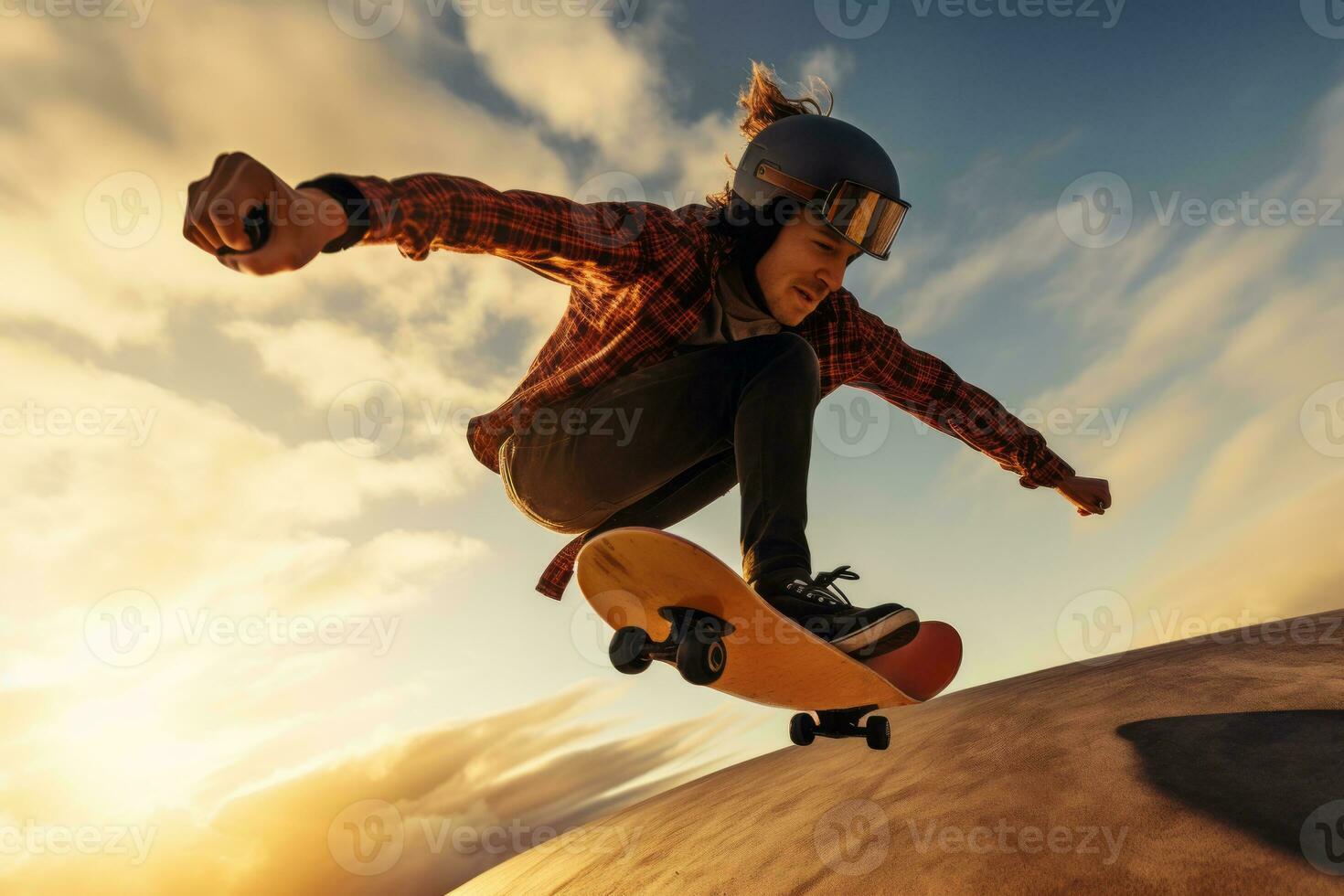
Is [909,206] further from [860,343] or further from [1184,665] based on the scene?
[1184,665]

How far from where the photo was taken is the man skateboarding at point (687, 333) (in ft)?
8.20

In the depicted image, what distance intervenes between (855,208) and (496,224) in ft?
5.08


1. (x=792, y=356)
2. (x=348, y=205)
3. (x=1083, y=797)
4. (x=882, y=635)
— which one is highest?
(x=348, y=205)

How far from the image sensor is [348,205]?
202cm

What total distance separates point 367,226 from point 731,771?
28.6 ft

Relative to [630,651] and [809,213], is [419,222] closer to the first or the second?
[630,651]

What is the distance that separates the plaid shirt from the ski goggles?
1.35ft

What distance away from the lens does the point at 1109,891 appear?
2570mm

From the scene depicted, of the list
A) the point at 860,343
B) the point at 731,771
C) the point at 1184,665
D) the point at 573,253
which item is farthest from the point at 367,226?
the point at 731,771

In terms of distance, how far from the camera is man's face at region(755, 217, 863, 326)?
3104 mm

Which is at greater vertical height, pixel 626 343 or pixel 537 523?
pixel 626 343

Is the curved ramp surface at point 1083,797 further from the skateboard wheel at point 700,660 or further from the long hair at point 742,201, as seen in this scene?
the long hair at point 742,201

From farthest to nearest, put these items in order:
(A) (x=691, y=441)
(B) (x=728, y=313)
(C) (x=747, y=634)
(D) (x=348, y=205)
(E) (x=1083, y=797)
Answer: (E) (x=1083, y=797) < (B) (x=728, y=313) < (A) (x=691, y=441) < (C) (x=747, y=634) < (D) (x=348, y=205)

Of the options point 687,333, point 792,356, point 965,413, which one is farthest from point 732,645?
point 965,413
